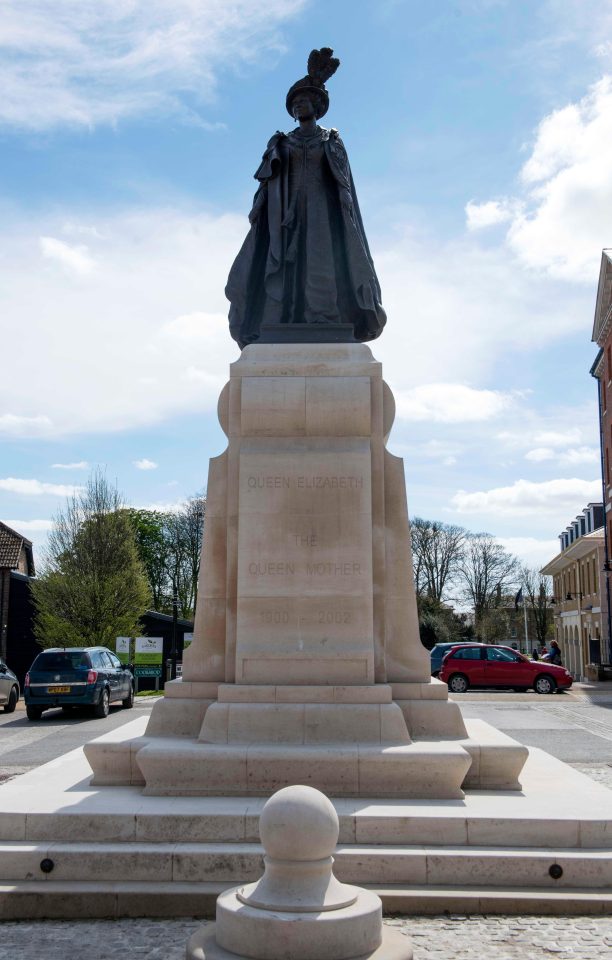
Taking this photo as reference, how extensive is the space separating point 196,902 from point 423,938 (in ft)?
4.65

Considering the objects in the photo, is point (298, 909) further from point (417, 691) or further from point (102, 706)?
point (102, 706)

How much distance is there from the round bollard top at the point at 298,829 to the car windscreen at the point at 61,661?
15.9 m

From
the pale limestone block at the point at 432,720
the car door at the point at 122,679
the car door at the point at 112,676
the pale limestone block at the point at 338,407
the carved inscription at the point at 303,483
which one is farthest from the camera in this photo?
the car door at the point at 122,679

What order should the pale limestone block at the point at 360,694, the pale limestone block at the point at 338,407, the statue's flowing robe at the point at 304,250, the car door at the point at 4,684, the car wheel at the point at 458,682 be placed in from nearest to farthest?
the pale limestone block at the point at 360,694, the pale limestone block at the point at 338,407, the statue's flowing robe at the point at 304,250, the car door at the point at 4,684, the car wheel at the point at 458,682

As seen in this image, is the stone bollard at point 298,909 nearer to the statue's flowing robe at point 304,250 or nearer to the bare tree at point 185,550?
the statue's flowing robe at point 304,250

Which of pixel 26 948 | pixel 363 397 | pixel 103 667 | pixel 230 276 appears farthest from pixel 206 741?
pixel 103 667

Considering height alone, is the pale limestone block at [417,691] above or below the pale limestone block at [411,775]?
above

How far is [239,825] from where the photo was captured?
593 cm

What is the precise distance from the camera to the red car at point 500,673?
85.5 feet

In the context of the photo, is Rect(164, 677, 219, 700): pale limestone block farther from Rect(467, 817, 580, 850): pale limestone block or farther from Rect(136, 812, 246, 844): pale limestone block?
Rect(467, 817, 580, 850): pale limestone block

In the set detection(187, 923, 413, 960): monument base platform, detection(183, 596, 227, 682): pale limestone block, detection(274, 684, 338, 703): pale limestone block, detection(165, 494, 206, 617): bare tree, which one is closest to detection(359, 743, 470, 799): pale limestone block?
detection(274, 684, 338, 703): pale limestone block

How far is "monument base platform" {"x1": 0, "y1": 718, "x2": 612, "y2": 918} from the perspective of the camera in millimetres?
5402

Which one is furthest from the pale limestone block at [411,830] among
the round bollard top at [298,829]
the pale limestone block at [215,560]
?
the pale limestone block at [215,560]

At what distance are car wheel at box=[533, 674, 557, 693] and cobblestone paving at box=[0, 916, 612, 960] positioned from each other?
71.2ft
